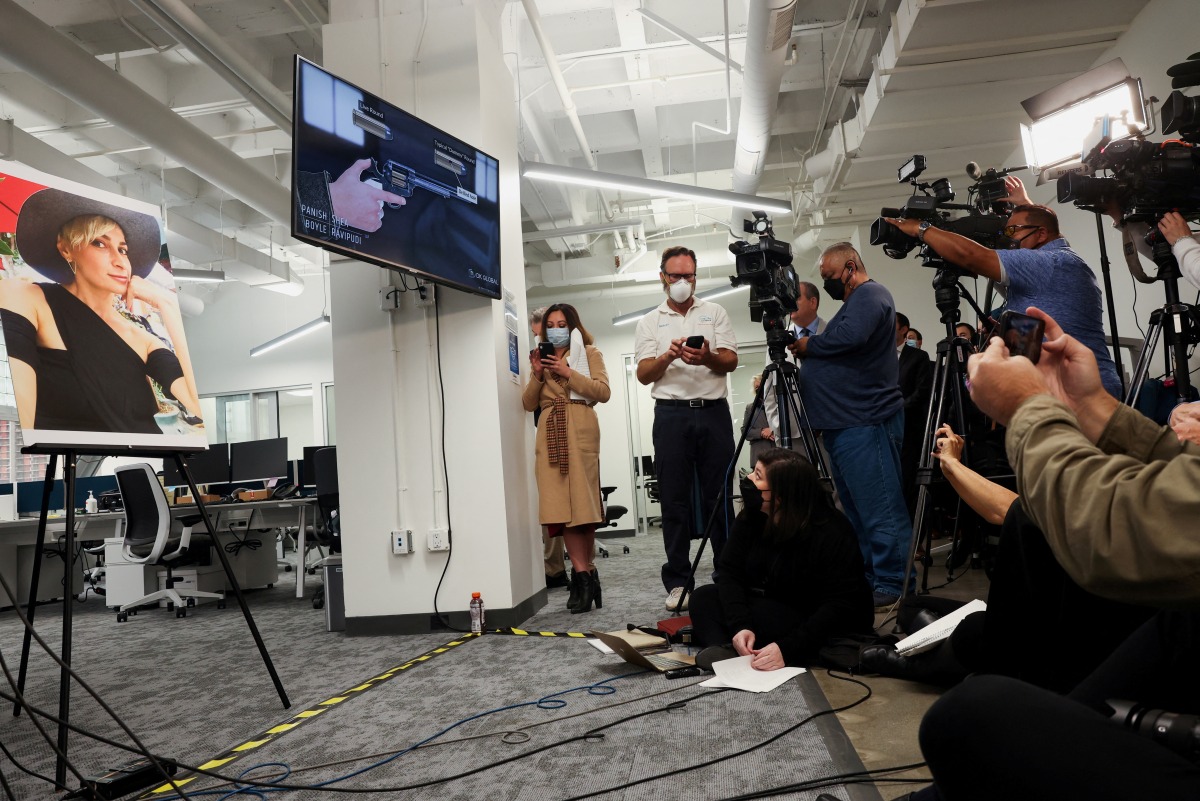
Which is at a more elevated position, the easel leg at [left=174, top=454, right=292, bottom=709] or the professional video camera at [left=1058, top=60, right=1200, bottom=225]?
the professional video camera at [left=1058, top=60, right=1200, bottom=225]

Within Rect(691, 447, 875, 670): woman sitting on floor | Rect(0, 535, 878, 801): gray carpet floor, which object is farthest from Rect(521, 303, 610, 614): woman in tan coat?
Rect(691, 447, 875, 670): woman sitting on floor

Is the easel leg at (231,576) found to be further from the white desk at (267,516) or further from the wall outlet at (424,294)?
the white desk at (267,516)

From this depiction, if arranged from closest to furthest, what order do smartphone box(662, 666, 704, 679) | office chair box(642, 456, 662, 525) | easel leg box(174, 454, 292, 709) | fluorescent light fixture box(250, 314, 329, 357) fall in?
easel leg box(174, 454, 292, 709)
smartphone box(662, 666, 704, 679)
office chair box(642, 456, 662, 525)
fluorescent light fixture box(250, 314, 329, 357)

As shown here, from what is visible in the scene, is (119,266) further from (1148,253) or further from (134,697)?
(1148,253)

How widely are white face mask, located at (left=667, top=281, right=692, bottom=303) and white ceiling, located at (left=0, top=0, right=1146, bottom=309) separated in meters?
1.56

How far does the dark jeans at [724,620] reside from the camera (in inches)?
97.3

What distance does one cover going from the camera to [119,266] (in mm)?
2242

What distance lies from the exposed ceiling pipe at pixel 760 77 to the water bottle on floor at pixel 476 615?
3.12 m

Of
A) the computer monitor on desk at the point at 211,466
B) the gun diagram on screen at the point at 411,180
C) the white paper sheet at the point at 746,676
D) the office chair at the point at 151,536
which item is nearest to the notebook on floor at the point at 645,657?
the white paper sheet at the point at 746,676

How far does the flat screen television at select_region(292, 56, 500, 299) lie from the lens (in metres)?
2.91

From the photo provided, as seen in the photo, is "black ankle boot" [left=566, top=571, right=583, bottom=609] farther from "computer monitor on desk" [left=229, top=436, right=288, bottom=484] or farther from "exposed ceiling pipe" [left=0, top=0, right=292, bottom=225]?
"computer monitor on desk" [left=229, top=436, right=288, bottom=484]

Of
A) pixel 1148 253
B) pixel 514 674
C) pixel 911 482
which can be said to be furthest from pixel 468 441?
pixel 1148 253

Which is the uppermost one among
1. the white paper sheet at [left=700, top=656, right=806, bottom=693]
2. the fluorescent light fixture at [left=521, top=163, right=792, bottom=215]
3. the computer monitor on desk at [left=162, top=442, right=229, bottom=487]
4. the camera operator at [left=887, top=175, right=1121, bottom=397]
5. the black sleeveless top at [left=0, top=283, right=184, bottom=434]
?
the fluorescent light fixture at [left=521, top=163, right=792, bottom=215]

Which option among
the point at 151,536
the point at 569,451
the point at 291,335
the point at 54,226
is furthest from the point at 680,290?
A: the point at 291,335
